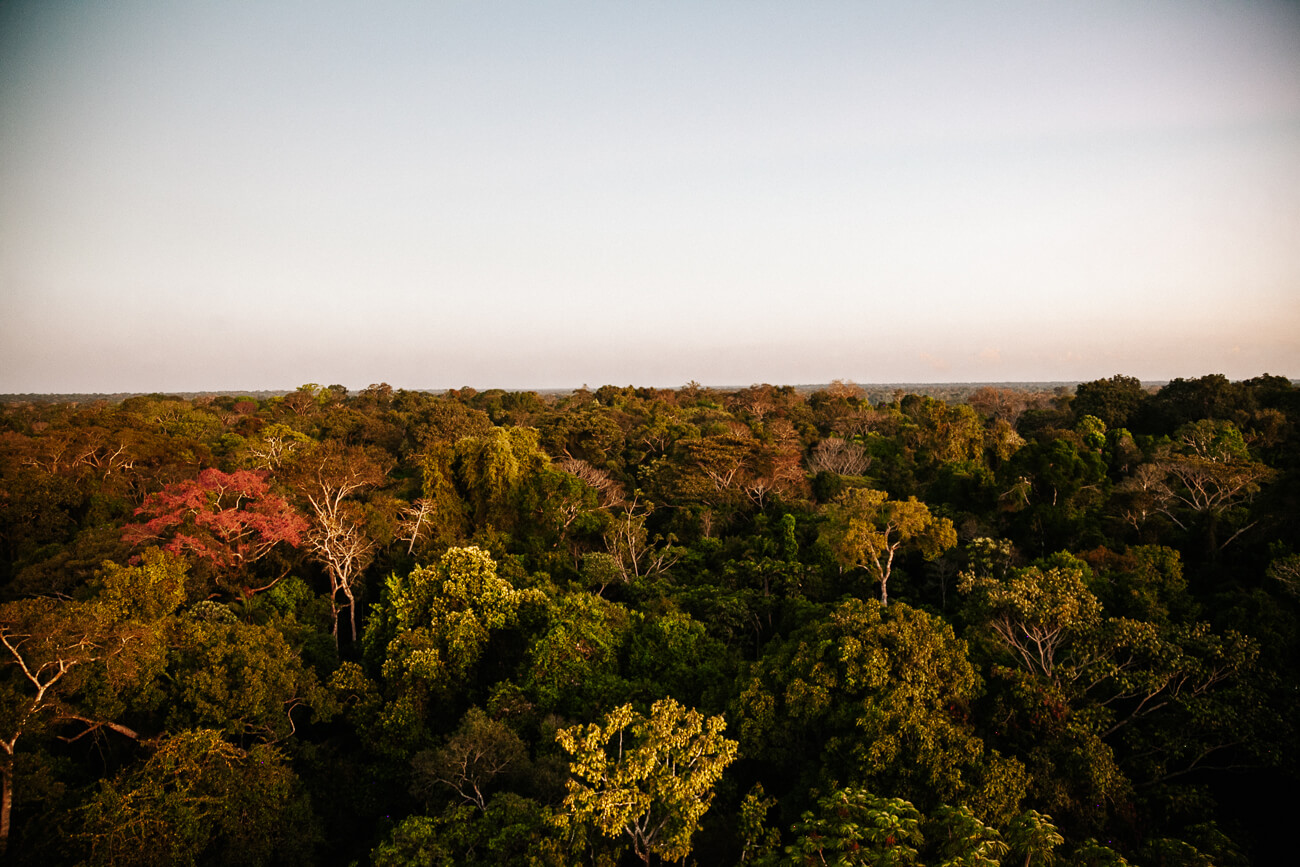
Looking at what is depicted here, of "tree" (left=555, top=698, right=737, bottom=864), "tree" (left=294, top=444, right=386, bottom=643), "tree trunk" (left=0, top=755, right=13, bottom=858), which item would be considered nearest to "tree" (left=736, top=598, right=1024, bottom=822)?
"tree" (left=555, top=698, right=737, bottom=864)

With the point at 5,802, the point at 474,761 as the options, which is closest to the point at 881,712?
the point at 474,761

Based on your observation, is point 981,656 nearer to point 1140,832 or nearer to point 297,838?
point 1140,832

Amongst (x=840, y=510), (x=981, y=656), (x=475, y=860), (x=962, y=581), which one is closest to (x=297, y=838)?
(x=475, y=860)

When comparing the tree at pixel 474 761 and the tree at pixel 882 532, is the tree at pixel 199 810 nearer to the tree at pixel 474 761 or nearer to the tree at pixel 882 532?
the tree at pixel 474 761

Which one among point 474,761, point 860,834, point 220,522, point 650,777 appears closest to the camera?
point 860,834

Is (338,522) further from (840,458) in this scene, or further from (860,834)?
(840,458)

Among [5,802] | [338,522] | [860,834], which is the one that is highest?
[338,522]

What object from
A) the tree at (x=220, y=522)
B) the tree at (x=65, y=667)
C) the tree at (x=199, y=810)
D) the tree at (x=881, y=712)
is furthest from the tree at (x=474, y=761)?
the tree at (x=220, y=522)

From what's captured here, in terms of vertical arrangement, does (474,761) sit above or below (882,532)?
below
